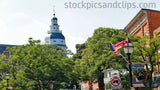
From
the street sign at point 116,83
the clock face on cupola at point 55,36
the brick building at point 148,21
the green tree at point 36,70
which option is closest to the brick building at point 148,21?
the brick building at point 148,21

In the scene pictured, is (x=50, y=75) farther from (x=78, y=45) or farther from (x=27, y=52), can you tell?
(x=78, y=45)

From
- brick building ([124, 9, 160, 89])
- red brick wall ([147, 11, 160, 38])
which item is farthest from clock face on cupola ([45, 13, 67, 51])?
red brick wall ([147, 11, 160, 38])

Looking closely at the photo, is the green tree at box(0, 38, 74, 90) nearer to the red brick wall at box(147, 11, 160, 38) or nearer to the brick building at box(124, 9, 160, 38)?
the brick building at box(124, 9, 160, 38)

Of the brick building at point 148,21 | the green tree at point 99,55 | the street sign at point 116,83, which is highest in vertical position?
the brick building at point 148,21

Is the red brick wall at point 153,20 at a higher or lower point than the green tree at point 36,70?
higher

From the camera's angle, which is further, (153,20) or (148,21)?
(153,20)

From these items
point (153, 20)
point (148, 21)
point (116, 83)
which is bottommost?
point (116, 83)

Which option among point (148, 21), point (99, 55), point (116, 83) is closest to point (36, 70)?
point (99, 55)

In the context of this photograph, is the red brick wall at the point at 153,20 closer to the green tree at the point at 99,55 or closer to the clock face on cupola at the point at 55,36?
the green tree at the point at 99,55

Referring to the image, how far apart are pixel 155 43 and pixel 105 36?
19801mm

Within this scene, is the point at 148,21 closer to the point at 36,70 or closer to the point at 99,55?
the point at 99,55

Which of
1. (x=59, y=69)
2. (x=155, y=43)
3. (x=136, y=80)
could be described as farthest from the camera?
(x=59, y=69)

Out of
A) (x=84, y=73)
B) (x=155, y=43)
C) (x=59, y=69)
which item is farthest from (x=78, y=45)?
(x=155, y=43)

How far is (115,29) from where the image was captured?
159ft
